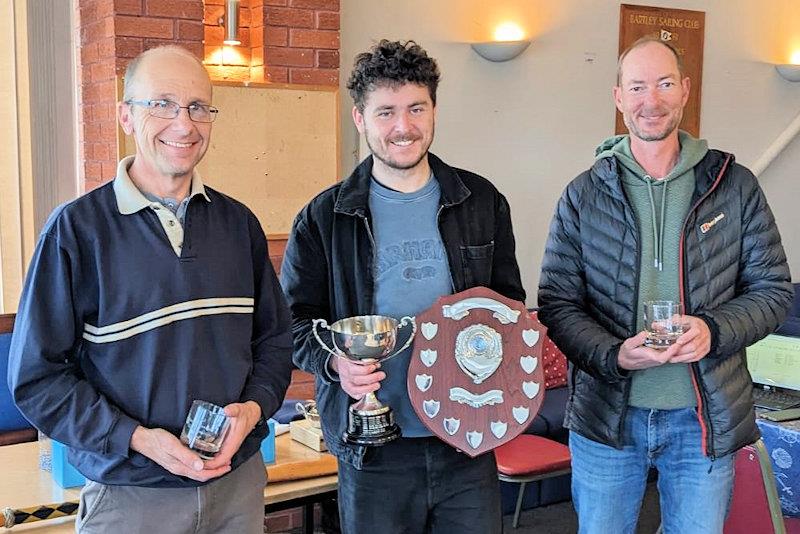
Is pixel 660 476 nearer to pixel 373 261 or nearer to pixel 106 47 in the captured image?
pixel 373 261

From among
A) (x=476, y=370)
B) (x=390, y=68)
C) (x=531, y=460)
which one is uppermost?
(x=390, y=68)

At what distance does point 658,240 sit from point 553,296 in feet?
0.99

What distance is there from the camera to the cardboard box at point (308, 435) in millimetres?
2891

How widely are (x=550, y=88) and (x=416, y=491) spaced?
12.5 ft

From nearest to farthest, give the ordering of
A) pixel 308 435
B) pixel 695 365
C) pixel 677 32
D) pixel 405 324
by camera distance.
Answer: pixel 405 324
pixel 695 365
pixel 308 435
pixel 677 32

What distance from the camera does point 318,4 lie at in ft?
Result: 13.8

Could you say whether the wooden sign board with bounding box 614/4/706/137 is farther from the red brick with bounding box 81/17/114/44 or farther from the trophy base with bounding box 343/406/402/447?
the trophy base with bounding box 343/406/402/447

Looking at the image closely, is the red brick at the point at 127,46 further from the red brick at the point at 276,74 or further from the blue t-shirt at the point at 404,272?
the blue t-shirt at the point at 404,272

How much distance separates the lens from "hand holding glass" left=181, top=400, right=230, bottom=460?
1.90 meters

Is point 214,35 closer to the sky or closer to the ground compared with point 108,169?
closer to the sky

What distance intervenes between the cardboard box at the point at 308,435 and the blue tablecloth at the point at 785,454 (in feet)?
4.13

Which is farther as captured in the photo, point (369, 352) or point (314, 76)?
point (314, 76)

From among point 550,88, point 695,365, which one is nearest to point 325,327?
point 695,365

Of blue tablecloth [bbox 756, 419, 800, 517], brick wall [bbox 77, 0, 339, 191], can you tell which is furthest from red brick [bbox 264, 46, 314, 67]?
blue tablecloth [bbox 756, 419, 800, 517]
